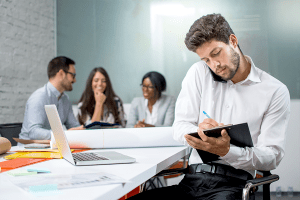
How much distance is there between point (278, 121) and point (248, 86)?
241 mm

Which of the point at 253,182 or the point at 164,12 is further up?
the point at 164,12

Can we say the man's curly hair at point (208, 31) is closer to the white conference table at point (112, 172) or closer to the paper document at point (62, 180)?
the white conference table at point (112, 172)

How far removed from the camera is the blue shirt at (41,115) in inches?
99.1

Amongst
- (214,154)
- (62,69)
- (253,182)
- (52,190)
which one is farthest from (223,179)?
(62,69)

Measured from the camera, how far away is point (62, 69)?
325 centimetres

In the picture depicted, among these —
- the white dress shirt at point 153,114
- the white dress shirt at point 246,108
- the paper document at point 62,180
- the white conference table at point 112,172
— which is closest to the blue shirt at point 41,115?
the white dress shirt at point 153,114

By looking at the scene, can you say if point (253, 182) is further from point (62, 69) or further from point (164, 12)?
point (164, 12)

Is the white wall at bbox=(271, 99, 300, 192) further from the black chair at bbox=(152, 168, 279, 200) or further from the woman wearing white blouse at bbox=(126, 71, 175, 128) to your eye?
the black chair at bbox=(152, 168, 279, 200)

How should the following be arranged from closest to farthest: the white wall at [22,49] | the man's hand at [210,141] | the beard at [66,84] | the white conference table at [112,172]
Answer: the white conference table at [112,172], the man's hand at [210,141], the beard at [66,84], the white wall at [22,49]

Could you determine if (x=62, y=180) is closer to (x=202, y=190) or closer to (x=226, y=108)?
(x=202, y=190)

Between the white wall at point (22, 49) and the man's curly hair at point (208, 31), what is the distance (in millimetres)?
2754

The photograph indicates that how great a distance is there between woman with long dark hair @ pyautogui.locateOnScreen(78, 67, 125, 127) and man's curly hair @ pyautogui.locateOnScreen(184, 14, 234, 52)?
2192 millimetres

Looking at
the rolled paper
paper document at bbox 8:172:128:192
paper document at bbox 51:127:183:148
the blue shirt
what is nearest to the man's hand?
paper document at bbox 51:127:183:148

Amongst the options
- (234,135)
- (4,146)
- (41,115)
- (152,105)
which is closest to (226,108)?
(234,135)
